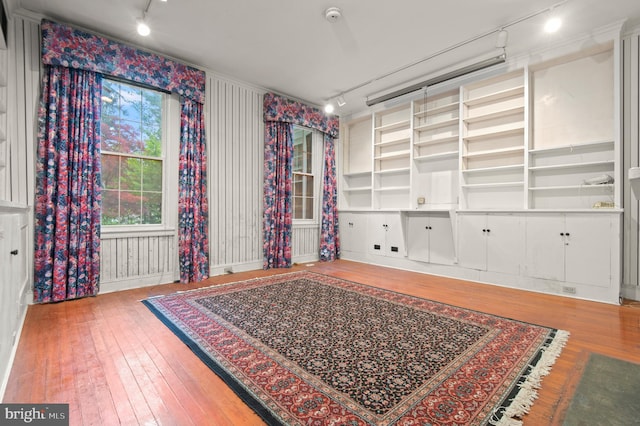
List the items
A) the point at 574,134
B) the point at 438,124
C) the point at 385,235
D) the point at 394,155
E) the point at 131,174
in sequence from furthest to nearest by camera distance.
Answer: the point at 394,155 → the point at 385,235 → the point at 438,124 → the point at 131,174 → the point at 574,134

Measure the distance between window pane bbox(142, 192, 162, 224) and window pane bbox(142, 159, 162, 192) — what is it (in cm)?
8

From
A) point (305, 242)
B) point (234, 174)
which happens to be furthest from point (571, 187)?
point (234, 174)

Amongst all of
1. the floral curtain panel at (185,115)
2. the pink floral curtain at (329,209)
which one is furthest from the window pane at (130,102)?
the pink floral curtain at (329,209)

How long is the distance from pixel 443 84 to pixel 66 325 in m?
5.51

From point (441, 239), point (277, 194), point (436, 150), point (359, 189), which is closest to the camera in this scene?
point (441, 239)

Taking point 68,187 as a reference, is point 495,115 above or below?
above

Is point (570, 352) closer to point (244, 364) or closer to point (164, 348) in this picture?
point (244, 364)

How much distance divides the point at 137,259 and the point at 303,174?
3.16 m

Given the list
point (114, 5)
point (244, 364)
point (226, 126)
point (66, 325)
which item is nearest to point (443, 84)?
point (226, 126)

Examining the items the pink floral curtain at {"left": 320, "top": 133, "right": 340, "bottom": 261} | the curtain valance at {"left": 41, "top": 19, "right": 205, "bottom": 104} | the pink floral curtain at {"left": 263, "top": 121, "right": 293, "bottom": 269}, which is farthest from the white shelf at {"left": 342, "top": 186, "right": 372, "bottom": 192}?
the curtain valance at {"left": 41, "top": 19, "right": 205, "bottom": 104}

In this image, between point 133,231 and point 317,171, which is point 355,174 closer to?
point 317,171

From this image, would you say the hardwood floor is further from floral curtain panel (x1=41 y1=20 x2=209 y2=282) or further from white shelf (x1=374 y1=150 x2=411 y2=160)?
white shelf (x1=374 y1=150 x2=411 y2=160)

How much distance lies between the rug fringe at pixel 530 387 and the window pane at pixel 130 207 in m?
4.14

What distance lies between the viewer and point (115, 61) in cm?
351
